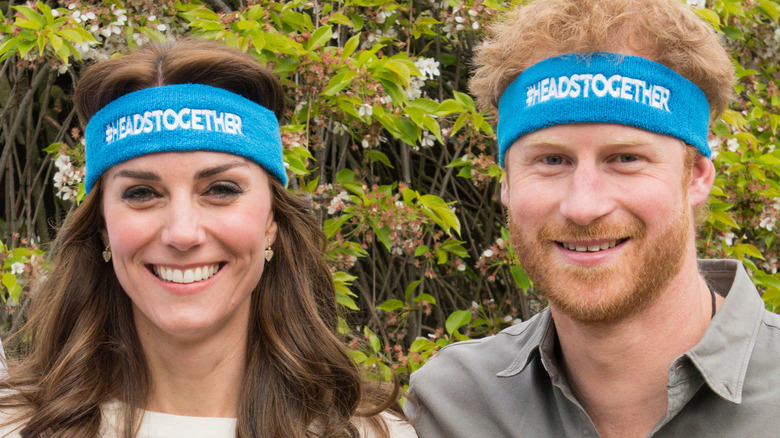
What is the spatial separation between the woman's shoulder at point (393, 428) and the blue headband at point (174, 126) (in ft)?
2.30

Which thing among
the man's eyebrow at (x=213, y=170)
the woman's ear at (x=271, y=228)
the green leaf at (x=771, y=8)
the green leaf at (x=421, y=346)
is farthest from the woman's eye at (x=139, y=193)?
the green leaf at (x=771, y=8)

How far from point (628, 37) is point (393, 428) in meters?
1.12

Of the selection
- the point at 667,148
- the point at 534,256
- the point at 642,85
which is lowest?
the point at 534,256

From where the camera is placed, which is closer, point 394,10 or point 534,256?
point 534,256

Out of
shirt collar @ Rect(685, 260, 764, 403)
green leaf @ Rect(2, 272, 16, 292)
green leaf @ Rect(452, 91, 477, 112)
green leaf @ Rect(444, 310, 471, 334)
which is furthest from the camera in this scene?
green leaf @ Rect(444, 310, 471, 334)

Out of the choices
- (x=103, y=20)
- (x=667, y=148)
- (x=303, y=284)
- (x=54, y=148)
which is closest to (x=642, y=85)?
(x=667, y=148)

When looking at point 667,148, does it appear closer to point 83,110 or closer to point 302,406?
point 302,406

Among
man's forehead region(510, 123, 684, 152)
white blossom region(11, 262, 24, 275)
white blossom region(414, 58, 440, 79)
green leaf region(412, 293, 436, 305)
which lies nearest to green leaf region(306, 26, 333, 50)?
white blossom region(414, 58, 440, 79)

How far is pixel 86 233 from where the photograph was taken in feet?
7.75

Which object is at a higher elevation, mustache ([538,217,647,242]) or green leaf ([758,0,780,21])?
green leaf ([758,0,780,21])

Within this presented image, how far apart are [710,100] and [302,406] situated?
4.22 feet

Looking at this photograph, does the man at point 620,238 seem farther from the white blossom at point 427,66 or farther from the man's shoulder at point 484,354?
the white blossom at point 427,66

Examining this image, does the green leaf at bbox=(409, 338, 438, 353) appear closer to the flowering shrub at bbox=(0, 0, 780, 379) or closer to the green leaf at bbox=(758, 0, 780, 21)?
the flowering shrub at bbox=(0, 0, 780, 379)

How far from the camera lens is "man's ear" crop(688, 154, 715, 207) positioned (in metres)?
2.32
